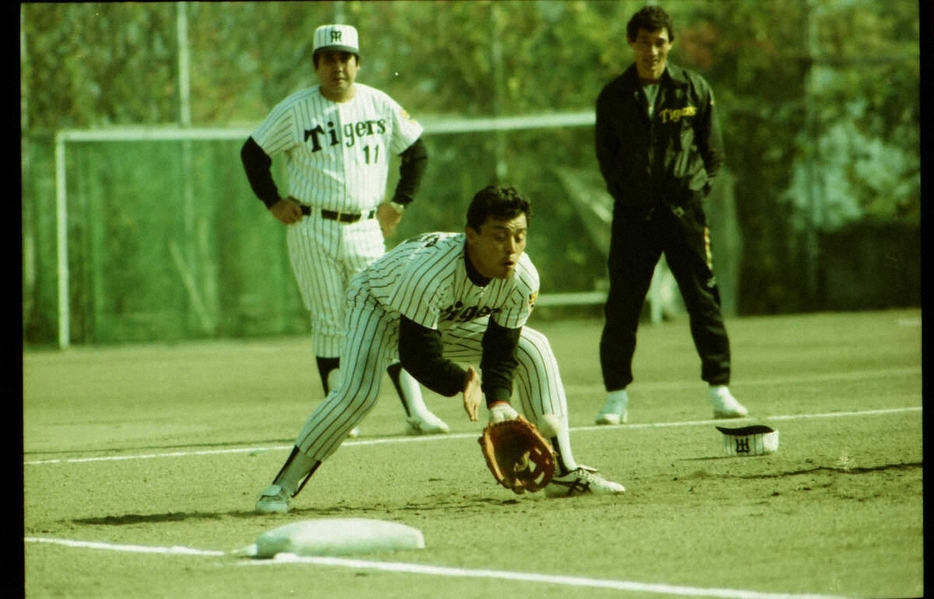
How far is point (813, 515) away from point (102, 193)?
13465mm

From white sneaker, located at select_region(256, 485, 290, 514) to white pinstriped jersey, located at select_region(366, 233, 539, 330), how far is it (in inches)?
33.3

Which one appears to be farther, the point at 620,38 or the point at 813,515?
the point at 620,38

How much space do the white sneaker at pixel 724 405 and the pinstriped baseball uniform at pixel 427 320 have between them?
8.16ft

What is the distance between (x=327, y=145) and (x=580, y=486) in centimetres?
301

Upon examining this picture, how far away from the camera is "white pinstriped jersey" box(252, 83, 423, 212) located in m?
8.88

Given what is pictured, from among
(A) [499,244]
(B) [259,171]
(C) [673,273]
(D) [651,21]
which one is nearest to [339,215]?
(B) [259,171]

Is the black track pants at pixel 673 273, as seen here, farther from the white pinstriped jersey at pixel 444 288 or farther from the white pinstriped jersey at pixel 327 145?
the white pinstriped jersey at pixel 444 288

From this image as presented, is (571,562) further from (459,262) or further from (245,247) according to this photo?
(245,247)

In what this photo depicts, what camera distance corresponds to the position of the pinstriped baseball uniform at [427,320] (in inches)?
244

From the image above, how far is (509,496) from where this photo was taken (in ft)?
22.0

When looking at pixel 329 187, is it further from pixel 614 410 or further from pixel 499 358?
pixel 499 358

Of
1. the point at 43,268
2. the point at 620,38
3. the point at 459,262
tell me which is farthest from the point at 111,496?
the point at 620,38

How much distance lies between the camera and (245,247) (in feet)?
60.5

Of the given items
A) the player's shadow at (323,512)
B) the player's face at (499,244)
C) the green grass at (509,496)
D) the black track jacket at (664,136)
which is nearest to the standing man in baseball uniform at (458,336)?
the player's face at (499,244)
